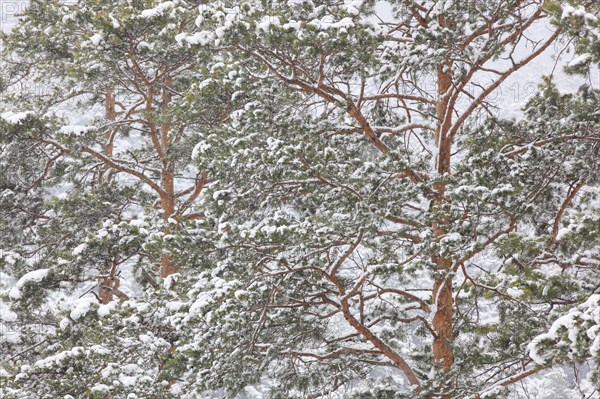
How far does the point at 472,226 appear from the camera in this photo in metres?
6.03

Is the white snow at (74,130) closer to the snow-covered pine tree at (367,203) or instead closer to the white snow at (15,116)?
the white snow at (15,116)

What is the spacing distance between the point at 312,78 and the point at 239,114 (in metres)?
0.88

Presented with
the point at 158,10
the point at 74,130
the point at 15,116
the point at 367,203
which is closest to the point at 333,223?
the point at 367,203

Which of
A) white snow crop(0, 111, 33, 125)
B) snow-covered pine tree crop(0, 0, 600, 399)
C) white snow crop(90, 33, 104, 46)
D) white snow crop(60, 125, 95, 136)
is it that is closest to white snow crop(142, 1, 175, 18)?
snow-covered pine tree crop(0, 0, 600, 399)

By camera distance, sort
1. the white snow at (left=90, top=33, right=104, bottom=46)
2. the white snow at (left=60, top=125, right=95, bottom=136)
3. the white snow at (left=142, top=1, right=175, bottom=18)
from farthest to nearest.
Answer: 1. the white snow at (left=60, top=125, right=95, bottom=136)
2. the white snow at (left=142, top=1, right=175, bottom=18)
3. the white snow at (left=90, top=33, right=104, bottom=46)

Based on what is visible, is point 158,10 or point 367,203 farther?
point 158,10

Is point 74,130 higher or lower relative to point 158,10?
lower

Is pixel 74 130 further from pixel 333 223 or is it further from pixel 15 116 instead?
pixel 333 223

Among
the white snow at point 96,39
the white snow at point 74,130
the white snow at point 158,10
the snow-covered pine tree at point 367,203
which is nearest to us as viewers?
the snow-covered pine tree at point 367,203

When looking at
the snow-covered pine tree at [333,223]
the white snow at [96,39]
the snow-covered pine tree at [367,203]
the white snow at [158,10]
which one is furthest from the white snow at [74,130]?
the snow-covered pine tree at [367,203]

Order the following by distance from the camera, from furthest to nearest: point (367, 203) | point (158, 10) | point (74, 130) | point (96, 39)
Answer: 1. point (74, 130)
2. point (158, 10)
3. point (96, 39)
4. point (367, 203)

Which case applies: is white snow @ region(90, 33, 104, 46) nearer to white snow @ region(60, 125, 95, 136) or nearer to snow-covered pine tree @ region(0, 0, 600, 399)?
snow-covered pine tree @ region(0, 0, 600, 399)

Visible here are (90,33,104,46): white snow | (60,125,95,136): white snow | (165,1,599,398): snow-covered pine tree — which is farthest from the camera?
(60,125,95,136): white snow

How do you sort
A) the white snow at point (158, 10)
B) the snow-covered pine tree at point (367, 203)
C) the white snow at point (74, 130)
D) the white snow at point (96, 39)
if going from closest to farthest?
the snow-covered pine tree at point (367, 203) → the white snow at point (96, 39) → the white snow at point (158, 10) → the white snow at point (74, 130)
